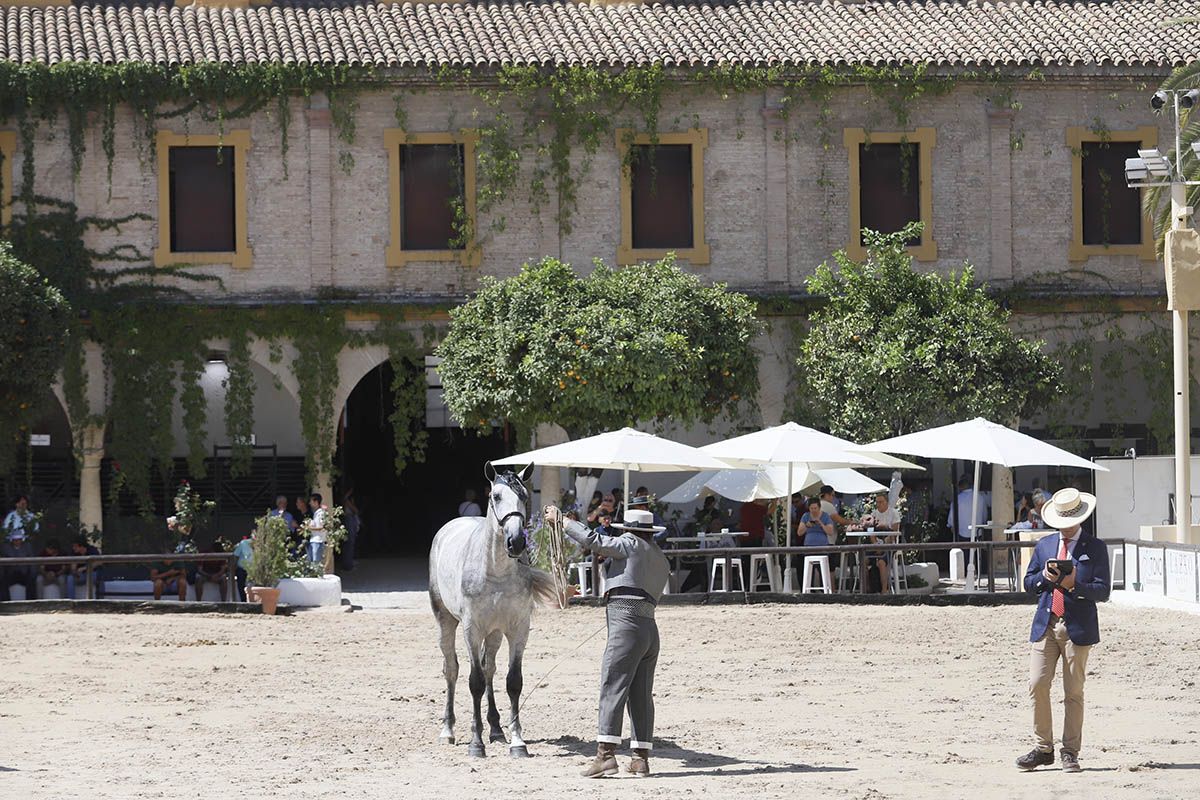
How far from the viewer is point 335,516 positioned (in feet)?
88.7

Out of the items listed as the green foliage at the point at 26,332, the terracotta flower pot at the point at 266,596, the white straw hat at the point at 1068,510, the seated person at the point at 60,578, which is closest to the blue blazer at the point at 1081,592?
the white straw hat at the point at 1068,510

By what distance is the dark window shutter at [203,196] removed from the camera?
29.8 metres

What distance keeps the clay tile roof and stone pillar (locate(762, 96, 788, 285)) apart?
3.23 ft

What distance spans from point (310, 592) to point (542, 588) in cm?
1105

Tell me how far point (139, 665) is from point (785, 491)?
371 inches

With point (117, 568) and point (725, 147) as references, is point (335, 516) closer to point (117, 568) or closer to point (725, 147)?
point (117, 568)

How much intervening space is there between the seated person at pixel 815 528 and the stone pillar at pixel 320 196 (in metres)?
8.88

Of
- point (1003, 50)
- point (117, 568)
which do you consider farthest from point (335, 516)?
point (1003, 50)

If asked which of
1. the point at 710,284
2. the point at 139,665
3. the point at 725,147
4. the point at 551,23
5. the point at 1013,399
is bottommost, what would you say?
the point at 139,665

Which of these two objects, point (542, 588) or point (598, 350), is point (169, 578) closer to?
point (598, 350)

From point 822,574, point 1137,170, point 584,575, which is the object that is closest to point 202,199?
point 584,575

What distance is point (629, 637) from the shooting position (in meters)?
12.0

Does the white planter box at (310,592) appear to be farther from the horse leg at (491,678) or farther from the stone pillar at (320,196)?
the horse leg at (491,678)

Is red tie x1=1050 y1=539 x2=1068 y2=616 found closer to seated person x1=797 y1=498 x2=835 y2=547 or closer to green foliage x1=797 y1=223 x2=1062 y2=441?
seated person x1=797 y1=498 x2=835 y2=547
